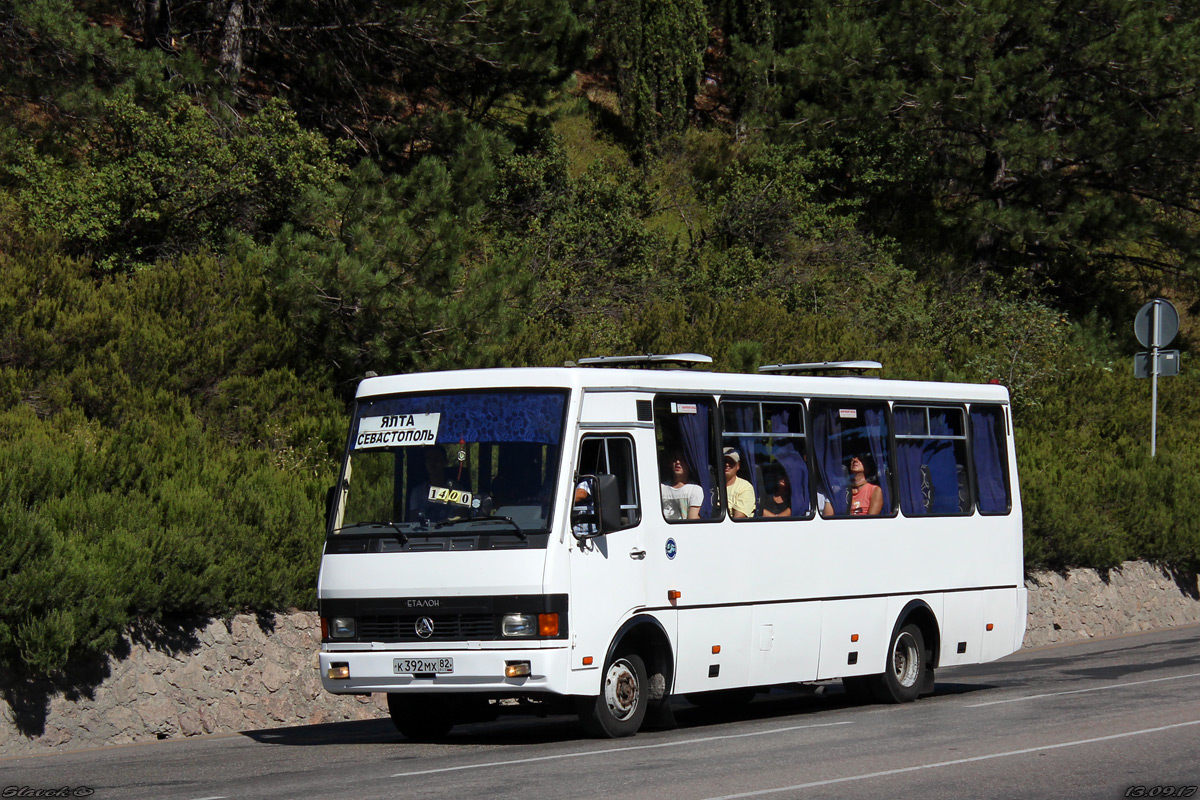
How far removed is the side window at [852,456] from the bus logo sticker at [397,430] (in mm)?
3960

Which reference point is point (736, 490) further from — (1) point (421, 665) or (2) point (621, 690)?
(1) point (421, 665)

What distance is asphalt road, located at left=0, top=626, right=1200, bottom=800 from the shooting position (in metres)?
8.75

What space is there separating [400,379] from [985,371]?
64.1 feet

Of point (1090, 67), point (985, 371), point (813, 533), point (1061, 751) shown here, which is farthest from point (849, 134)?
point (1061, 751)

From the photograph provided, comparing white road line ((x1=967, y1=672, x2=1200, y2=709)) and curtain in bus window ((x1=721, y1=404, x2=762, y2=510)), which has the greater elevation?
curtain in bus window ((x1=721, y1=404, x2=762, y2=510))

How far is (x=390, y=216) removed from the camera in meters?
21.2

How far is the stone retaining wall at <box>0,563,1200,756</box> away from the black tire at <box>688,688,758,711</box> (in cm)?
329

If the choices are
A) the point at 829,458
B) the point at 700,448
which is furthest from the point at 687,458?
the point at 829,458

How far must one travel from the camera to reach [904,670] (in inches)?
586

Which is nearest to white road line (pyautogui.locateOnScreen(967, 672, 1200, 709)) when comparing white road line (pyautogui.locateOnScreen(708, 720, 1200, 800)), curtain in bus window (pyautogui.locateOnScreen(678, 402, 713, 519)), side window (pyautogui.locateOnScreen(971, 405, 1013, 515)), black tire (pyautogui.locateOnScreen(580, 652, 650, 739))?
side window (pyautogui.locateOnScreen(971, 405, 1013, 515))

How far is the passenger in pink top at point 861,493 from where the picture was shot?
47.1ft

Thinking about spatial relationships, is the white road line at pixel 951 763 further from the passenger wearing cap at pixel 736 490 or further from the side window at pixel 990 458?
the side window at pixel 990 458

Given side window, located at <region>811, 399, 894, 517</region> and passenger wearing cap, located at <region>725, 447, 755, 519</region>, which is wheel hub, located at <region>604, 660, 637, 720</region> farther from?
side window, located at <region>811, 399, 894, 517</region>

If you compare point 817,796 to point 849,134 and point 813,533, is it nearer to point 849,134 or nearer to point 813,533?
point 813,533
